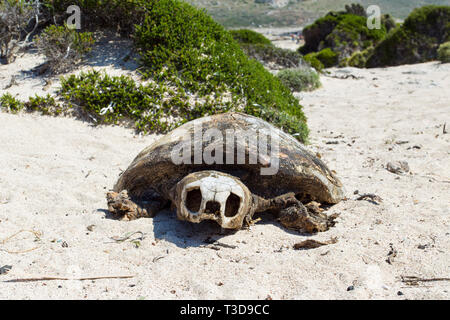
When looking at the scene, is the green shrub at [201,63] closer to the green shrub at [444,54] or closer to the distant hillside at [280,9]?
the green shrub at [444,54]

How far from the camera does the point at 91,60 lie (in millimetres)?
7488

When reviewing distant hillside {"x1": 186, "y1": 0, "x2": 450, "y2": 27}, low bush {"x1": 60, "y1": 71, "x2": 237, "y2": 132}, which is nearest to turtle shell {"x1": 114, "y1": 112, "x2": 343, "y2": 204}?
low bush {"x1": 60, "y1": 71, "x2": 237, "y2": 132}

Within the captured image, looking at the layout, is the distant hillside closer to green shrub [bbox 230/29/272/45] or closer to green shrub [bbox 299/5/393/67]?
green shrub [bbox 299/5/393/67]

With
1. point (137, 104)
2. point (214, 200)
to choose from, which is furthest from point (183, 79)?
point (214, 200)

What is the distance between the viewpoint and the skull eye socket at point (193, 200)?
327 centimetres

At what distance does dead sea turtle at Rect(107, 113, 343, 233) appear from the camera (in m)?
3.45

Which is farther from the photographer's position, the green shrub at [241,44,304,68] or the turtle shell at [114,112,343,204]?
the green shrub at [241,44,304,68]

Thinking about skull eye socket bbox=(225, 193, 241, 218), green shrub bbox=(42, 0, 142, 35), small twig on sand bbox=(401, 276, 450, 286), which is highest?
green shrub bbox=(42, 0, 142, 35)

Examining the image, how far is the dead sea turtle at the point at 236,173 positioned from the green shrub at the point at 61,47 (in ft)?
13.9

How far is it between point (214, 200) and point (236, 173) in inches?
26.4

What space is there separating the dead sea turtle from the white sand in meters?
0.18

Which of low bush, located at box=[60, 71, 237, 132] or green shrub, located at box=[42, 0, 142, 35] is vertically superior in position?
green shrub, located at box=[42, 0, 142, 35]

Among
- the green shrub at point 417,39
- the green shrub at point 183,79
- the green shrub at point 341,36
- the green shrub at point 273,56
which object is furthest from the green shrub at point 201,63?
the green shrub at point 341,36

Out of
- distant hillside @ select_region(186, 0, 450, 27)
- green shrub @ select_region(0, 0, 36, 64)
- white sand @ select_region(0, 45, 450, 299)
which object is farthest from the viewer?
distant hillside @ select_region(186, 0, 450, 27)
